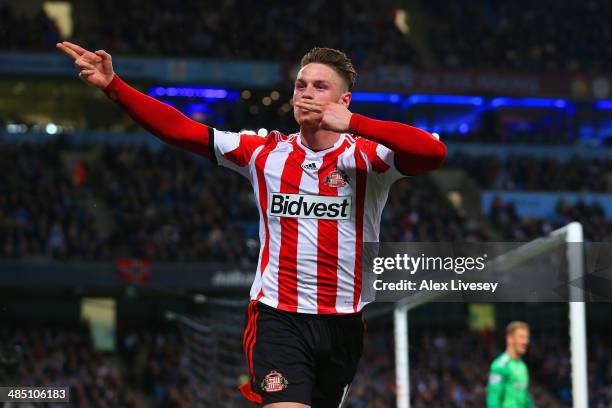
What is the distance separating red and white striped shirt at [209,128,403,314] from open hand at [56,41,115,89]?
2.85ft

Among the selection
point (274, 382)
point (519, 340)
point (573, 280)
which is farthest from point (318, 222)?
point (519, 340)

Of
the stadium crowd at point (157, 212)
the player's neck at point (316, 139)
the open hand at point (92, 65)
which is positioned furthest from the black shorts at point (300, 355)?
the stadium crowd at point (157, 212)

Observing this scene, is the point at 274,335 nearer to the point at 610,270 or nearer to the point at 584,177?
the point at 610,270

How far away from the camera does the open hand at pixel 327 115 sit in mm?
4801

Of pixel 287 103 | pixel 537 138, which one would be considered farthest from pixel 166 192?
pixel 537 138

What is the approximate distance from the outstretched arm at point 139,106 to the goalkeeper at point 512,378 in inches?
228

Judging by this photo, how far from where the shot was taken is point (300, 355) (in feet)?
16.5

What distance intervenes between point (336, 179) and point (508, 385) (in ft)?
18.9

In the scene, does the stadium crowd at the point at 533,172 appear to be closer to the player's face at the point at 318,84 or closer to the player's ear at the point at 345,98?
the player's ear at the point at 345,98

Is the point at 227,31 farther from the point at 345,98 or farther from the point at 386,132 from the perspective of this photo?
the point at 386,132

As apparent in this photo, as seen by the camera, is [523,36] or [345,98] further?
[523,36]

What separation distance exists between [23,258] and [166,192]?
14.9ft

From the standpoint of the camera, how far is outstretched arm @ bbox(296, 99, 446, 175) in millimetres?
4812

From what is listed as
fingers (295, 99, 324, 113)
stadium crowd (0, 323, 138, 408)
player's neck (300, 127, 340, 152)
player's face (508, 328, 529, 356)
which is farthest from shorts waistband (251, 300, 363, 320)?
stadium crowd (0, 323, 138, 408)
